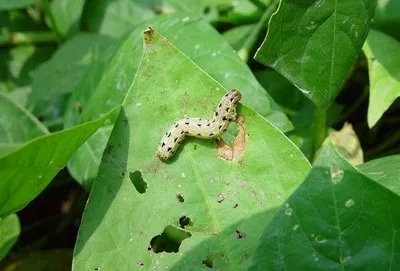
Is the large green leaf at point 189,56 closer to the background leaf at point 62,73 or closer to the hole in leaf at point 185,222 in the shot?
the background leaf at point 62,73

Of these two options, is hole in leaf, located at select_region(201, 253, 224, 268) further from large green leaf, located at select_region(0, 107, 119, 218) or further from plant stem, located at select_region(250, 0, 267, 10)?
plant stem, located at select_region(250, 0, 267, 10)

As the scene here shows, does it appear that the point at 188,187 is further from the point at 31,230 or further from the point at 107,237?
the point at 31,230

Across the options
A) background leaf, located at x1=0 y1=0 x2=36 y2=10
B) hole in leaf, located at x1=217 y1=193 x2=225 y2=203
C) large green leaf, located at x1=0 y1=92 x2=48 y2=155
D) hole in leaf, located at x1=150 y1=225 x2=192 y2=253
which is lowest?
large green leaf, located at x1=0 y1=92 x2=48 y2=155

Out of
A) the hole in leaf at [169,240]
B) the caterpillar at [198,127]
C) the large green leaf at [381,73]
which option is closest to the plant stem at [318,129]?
the large green leaf at [381,73]

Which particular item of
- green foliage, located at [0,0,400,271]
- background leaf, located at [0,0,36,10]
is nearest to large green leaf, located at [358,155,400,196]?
green foliage, located at [0,0,400,271]

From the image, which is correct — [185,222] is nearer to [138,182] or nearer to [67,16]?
[138,182]

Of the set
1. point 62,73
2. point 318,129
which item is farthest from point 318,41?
point 62,73
